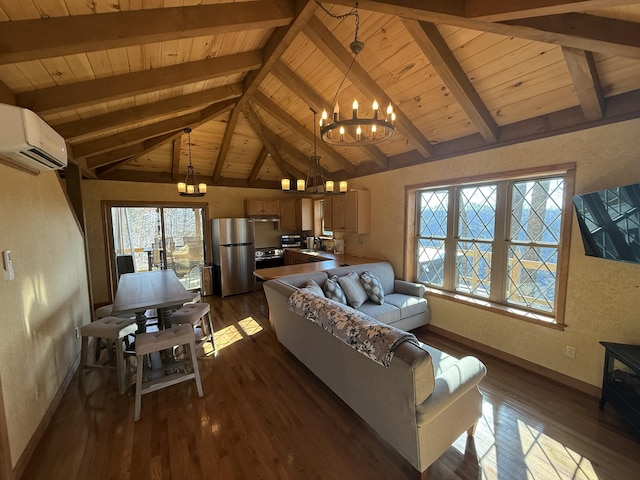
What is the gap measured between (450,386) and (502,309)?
189 cm

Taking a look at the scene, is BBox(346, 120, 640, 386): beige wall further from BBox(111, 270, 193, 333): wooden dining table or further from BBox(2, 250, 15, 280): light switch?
BBox(2, 250, 15, 280): light switch

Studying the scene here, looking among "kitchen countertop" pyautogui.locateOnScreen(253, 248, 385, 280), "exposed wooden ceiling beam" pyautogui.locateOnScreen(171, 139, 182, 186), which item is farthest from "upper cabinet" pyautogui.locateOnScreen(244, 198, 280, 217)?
"kitchen countertop" pyautogui.locateOnScreen(253, 248, 385, 280)

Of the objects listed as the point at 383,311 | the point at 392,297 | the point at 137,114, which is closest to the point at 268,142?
→ the point at 137,114

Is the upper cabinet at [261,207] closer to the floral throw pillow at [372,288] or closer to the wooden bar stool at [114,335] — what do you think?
the floral throw pillow at [372,288]

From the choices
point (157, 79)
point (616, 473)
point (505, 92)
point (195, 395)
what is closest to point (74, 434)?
point (195, 395)

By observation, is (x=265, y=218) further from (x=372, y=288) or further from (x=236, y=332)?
(x=372, y=288)

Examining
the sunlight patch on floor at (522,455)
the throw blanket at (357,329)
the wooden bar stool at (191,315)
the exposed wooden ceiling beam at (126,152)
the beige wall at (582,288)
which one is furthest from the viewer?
the exposed wooden ceiling beam at (126,152)

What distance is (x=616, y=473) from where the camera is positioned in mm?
1642

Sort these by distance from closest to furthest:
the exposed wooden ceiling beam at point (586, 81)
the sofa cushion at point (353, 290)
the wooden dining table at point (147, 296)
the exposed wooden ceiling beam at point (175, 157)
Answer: the exposed wooden ceiling beam at point (586, 81), the wooden dining table at point (147, 296), the sofa cushion at point (353, 290), the exposed wooden ceiling beam at point (175, 157)

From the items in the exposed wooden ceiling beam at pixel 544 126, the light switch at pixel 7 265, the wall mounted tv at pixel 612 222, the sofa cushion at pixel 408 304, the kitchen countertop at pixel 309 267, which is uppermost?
the exposed wooden ceiling beam at pixel 544 126

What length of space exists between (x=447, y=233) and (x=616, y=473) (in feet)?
8.46

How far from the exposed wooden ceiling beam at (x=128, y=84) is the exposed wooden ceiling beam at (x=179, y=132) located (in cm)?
122

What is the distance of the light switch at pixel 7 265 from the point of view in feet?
5.59

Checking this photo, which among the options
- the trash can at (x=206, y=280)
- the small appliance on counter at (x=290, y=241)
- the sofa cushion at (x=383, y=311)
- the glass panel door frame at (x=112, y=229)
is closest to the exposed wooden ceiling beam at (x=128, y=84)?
the sofa cushion at (x=383, y=311)
